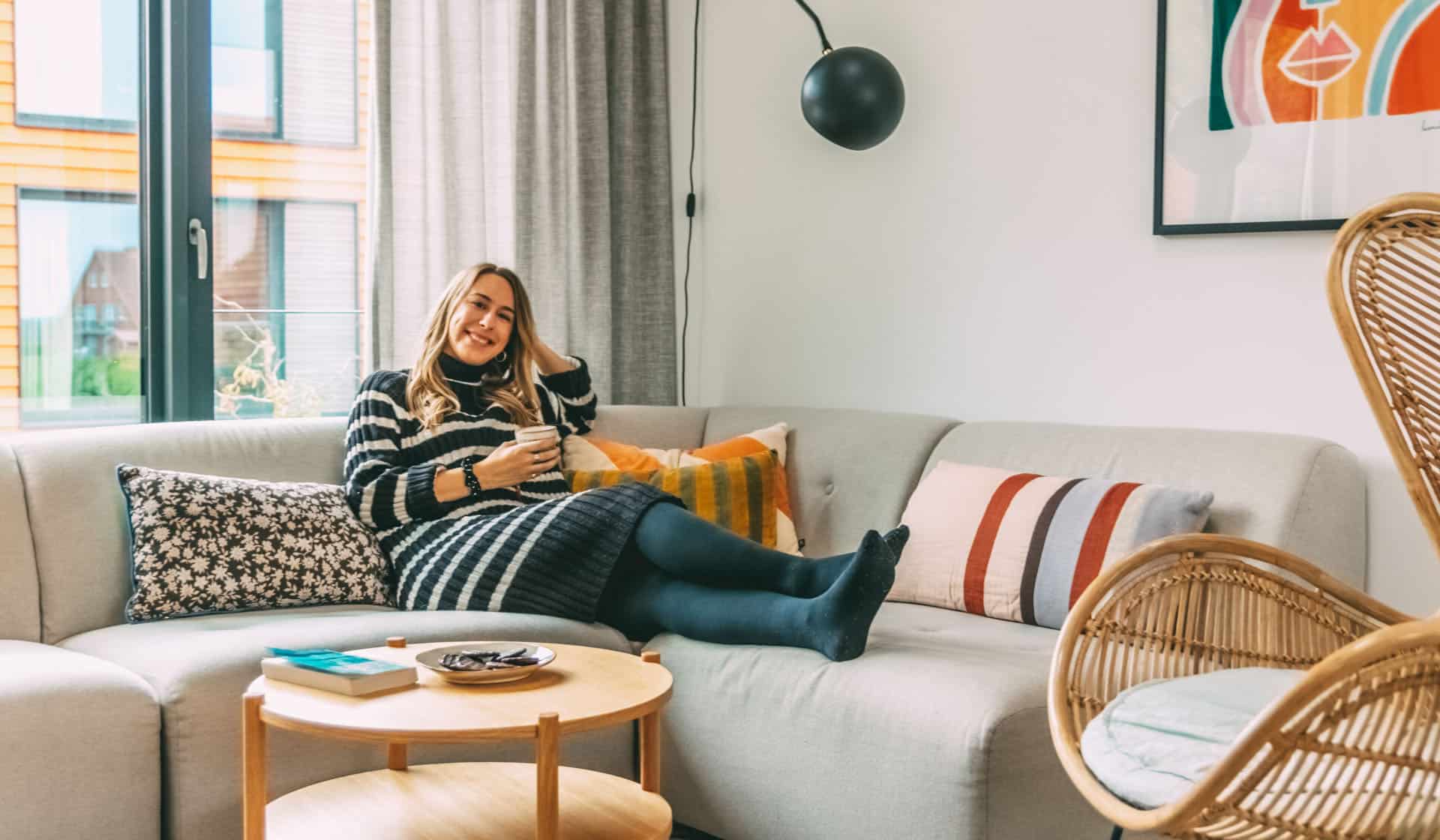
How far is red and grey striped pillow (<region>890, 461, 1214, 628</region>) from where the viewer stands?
7.83ft

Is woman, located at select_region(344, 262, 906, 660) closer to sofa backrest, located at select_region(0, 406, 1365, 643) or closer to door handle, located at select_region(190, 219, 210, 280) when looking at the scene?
sofa backrest, located at select_region(0, 406, 1365, 643)

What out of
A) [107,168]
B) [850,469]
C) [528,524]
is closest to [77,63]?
[107,168]

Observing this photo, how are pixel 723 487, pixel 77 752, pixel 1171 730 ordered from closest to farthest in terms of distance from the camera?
1. pixel 1171 730
2. pixel 77 752
3. pixel 723 487

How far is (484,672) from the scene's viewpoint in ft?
6.23

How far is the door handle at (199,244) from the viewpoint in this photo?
10.4ft

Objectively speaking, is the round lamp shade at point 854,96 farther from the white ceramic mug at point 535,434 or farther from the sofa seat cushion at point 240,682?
the sofa seat cushion at point 240,682

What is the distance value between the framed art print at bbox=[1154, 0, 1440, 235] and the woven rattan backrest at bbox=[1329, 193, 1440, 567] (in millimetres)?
934

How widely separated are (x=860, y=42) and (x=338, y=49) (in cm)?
129

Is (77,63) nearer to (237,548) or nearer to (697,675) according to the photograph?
(237,548)

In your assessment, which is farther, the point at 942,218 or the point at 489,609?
A: the point at 942,218

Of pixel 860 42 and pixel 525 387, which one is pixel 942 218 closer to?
pixel 860 42

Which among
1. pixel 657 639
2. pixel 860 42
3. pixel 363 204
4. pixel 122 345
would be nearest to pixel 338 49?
pixel 363 204

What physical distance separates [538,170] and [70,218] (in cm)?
114

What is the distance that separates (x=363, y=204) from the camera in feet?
11.3
